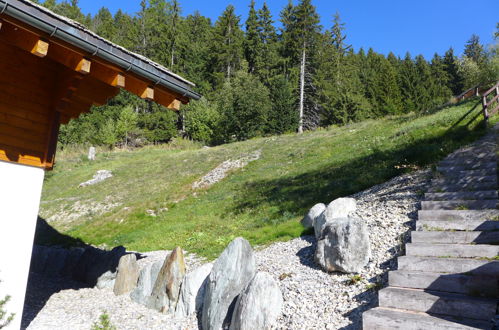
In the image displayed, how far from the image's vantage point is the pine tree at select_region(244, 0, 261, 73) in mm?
55928

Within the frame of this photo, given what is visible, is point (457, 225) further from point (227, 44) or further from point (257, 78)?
point (227, 44)

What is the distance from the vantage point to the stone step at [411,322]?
361 centimetres

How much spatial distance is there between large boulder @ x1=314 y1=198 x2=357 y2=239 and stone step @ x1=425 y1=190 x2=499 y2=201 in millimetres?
1574

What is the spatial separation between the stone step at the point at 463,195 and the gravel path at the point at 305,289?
306mm

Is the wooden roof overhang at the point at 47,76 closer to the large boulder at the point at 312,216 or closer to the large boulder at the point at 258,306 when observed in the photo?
the large boulder at the point at 258,306

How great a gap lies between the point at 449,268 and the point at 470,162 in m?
4.91

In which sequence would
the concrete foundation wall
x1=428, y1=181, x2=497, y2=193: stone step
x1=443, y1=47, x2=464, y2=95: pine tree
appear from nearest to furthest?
1. the concrete foundation wall
2. x1=428, y1=181, x2=497, y2=193: stone step
3. x1=443, y1=47, x2=464, y2=95: pine tree

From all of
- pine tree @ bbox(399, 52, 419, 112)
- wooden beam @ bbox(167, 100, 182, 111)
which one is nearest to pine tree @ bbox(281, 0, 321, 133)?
pine tree @ bbox(399, 52, 419, 112)

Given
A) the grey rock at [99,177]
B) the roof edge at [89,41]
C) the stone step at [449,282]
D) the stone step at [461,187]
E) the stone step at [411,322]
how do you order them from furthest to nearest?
the grey rock at [99,177] < the stone step at [461,187] < the stone step at [449,282] < the roof edge at [89,41] < the stone step at [411,322]

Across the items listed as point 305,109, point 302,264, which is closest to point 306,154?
point 302,264

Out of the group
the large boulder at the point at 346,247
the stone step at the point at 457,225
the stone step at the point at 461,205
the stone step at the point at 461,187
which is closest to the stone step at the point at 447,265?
the large boulder at the point at 346,247

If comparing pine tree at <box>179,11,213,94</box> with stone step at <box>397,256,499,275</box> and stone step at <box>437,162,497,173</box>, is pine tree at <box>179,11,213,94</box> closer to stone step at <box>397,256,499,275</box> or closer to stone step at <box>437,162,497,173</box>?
stone step at <box>437,162,497,173</box>

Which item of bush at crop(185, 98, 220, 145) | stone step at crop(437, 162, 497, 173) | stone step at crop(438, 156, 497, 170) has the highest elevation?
bush at crop(185, 98, 220, 145)

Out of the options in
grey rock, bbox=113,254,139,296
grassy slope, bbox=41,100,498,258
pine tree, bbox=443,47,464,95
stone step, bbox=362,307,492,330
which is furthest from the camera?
pine tree, bbox=443,47,464,95
